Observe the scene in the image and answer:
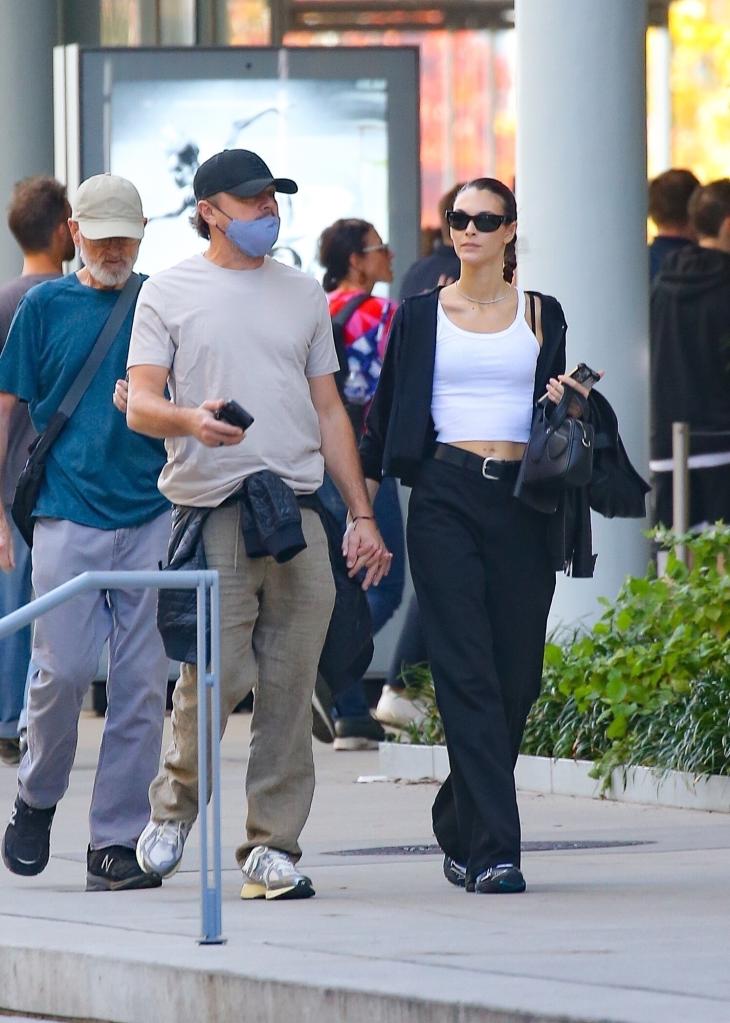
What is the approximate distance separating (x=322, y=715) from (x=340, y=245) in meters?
2.11

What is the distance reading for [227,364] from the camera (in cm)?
645

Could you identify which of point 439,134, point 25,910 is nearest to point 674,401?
point 25,910

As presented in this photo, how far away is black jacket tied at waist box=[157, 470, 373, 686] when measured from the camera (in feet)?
20.7

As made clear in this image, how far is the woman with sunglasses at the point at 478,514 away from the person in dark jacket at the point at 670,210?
18.4ft

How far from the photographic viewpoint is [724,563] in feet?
30.5

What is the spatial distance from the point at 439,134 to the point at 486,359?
38060mm

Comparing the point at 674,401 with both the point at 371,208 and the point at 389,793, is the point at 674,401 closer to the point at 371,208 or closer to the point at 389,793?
the point at 371,208

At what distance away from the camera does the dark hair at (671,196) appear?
40.2 ft

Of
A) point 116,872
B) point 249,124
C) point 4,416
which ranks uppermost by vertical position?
point 249,124

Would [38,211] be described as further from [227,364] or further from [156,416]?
[156,416]

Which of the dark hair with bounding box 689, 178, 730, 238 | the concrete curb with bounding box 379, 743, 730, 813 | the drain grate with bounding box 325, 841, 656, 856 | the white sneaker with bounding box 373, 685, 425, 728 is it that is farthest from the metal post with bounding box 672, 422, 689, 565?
the drain grate with bounding box 325, 841, 656, 856

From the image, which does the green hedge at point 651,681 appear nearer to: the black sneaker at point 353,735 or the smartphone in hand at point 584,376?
the black sneaker at point 353,735

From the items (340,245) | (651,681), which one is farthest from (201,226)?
(340,245)

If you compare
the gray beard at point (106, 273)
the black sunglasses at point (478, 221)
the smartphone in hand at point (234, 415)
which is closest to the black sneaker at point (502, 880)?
the smartphone in hand at point (234, 415)
